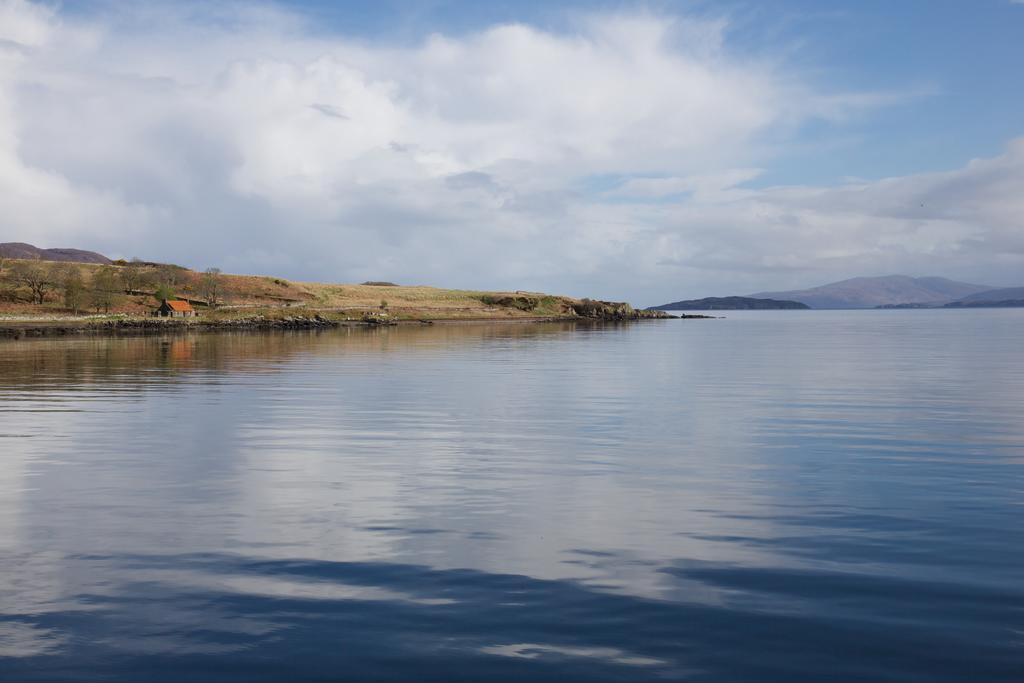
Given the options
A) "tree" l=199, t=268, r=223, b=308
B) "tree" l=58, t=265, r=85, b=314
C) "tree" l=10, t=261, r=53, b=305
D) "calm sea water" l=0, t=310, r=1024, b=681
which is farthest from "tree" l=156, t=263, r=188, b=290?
"calm sea water" l=0, t=310, r=1024, b=681

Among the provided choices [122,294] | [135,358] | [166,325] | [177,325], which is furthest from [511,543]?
[122,294]

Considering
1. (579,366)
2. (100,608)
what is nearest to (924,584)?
(100,608)

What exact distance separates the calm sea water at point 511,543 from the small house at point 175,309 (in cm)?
12540

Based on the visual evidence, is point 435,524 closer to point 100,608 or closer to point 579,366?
point 100,608

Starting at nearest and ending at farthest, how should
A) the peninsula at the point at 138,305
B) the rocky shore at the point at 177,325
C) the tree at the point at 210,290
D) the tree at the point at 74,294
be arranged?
the rocky shore at the point at 177,325 < the peninsula at the point at 138,305 < the tree at the point at 74,294 < the tree at the point at 210,290

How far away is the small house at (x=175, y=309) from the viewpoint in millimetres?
149812

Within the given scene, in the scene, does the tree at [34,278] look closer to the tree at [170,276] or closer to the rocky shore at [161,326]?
the tree at [170,276]

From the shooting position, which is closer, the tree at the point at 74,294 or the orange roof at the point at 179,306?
the tree at the point at 74,294

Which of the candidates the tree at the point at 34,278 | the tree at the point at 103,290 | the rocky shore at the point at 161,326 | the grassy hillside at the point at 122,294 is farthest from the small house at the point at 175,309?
the tree at the point at 34,278

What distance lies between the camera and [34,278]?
16188cm

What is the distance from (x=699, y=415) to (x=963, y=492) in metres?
14.0

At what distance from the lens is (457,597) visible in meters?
11.1

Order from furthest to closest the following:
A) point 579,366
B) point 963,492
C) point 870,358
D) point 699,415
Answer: point 870,358 < point 579,366 < point 699,415 < point 963,492

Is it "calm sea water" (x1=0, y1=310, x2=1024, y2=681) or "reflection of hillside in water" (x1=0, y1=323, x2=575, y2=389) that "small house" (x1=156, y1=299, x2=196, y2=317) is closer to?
"reflection of hillside in water" (x1=0, y1=323, x2=575, y2=389)
